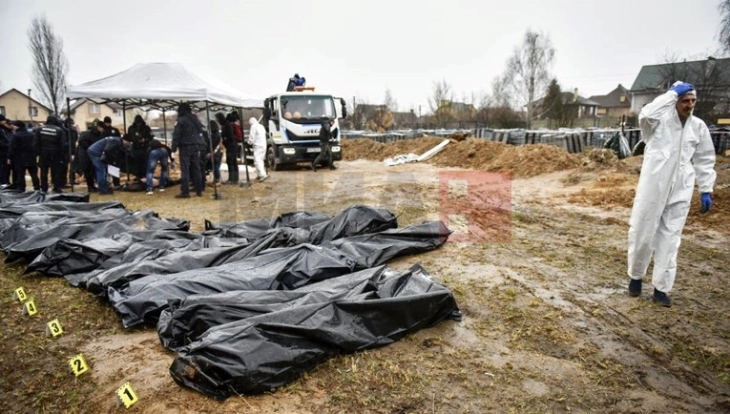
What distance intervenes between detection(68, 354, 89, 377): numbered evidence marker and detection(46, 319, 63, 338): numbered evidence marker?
70cm

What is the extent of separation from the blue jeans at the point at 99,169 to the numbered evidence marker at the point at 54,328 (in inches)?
314

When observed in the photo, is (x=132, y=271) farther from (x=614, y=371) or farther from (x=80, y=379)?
(x=614, y=371)

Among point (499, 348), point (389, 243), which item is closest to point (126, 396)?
point (499, 348)

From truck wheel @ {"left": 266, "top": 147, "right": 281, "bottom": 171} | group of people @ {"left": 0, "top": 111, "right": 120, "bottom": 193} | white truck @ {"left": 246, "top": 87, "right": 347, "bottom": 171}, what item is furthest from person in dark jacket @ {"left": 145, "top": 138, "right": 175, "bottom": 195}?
truck wheel @ {"left": 266, "top": 147, "right": 281, "bottom": 171}

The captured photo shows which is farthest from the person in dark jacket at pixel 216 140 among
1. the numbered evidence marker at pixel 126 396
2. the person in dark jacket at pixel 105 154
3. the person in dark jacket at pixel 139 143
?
the numbered evidence marker at pixel 126 396

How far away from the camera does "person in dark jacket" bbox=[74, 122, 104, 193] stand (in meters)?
10.5

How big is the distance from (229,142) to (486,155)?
30.5 ft

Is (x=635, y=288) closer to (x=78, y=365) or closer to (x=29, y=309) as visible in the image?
(x=78, y=365)

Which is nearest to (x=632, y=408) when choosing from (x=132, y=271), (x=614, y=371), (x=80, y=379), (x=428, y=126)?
(x=614, y=371)

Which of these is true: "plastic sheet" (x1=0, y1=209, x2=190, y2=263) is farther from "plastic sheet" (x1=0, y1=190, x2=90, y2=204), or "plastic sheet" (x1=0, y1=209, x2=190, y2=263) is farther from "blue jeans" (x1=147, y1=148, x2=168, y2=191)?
"blue jeans" (x1=147, y1=148, x2=168, y2=191)

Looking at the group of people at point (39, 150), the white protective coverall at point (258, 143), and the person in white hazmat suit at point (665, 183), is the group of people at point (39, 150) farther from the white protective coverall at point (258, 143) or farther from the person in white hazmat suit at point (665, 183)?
the person in white hazmat suit at point (665, 183)

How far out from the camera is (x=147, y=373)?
2.78 m

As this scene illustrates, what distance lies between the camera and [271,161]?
56.2 ft

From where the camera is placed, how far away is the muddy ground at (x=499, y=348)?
2.54 meters
